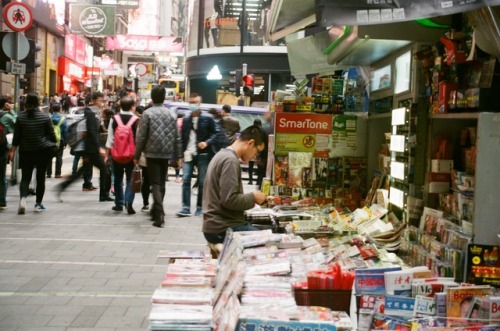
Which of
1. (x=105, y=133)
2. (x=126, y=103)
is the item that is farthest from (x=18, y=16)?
(x=126, y=103)

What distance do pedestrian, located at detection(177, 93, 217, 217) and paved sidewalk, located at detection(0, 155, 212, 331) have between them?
462 millimetres

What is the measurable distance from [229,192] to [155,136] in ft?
14.6

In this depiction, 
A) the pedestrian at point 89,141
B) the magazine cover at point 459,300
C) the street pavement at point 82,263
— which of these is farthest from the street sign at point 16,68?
the magazine cover at point 459,300

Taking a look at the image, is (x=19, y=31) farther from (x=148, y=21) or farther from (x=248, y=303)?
(x=148, y=21)

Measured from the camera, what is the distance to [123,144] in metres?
10.3

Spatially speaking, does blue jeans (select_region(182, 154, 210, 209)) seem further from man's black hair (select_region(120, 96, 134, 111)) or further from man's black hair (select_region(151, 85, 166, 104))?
man's black hair (select_region(151, 85, 166, 104))

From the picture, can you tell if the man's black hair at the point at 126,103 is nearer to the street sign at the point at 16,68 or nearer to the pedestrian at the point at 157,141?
the pedestrian at the point at 157,141

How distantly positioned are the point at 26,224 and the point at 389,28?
6717mm

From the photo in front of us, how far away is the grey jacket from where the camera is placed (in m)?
9.23

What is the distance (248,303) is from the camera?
3062mm

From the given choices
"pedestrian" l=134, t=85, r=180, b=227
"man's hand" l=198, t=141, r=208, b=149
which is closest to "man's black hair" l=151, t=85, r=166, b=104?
"pedestrian" l=134, t=85, r=180, b=227

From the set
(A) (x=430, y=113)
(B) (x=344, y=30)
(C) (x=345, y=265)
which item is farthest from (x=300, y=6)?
(C) (x=345, y=265)

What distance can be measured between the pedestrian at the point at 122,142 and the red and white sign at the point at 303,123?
4055 mm

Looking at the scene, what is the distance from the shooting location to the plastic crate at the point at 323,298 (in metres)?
3.23
